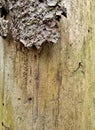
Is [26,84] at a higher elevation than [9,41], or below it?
below

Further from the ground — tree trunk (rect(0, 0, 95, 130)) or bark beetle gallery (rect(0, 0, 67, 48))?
bark beetle gallery (rect(0, 0, 67, 48))

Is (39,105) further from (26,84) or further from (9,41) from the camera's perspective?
(9,41)

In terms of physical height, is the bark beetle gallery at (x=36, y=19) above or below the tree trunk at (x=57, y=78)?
above

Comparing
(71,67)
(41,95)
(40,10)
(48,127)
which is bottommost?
(48,127)

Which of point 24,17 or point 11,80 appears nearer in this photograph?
point 24,17

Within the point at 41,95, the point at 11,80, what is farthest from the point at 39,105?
the point at 11,80
